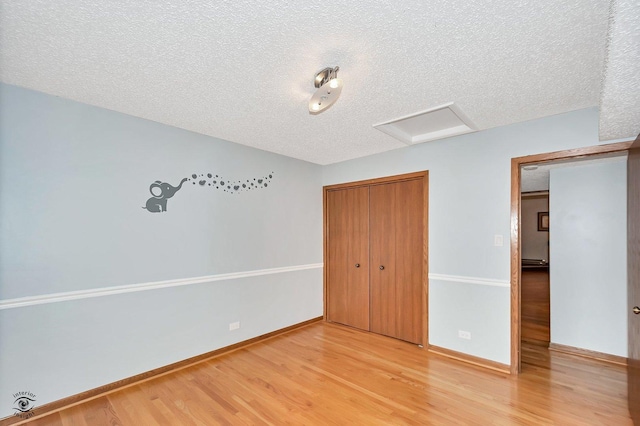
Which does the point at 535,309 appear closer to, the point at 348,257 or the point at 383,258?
the point at 383,258

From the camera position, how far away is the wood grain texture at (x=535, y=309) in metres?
3.76

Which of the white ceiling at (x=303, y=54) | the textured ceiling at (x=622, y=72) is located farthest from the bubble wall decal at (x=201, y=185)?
the textured ceiling at (x=622, y=72)

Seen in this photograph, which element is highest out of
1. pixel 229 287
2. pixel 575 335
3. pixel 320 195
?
pixel 320 195

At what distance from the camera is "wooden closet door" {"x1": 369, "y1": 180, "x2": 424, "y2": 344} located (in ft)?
11.6

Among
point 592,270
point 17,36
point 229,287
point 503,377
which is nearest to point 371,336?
point 503,377

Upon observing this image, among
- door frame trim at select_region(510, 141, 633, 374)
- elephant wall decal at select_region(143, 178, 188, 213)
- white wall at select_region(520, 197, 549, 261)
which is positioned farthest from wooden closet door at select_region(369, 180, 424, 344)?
white wall at select_region(520, 197, 549, 261)

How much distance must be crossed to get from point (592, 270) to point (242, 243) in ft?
13.5

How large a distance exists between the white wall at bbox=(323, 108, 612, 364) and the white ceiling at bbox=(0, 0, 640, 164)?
250mm

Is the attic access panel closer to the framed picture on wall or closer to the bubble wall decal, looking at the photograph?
the bubble wall decal

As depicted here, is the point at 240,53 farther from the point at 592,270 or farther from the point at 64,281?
the point at 592,270

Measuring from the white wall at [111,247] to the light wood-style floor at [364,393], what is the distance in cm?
36

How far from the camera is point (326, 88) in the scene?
1.77 meters

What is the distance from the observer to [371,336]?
380 cm

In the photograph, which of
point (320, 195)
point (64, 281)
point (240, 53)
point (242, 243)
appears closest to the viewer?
point (240, 53)
